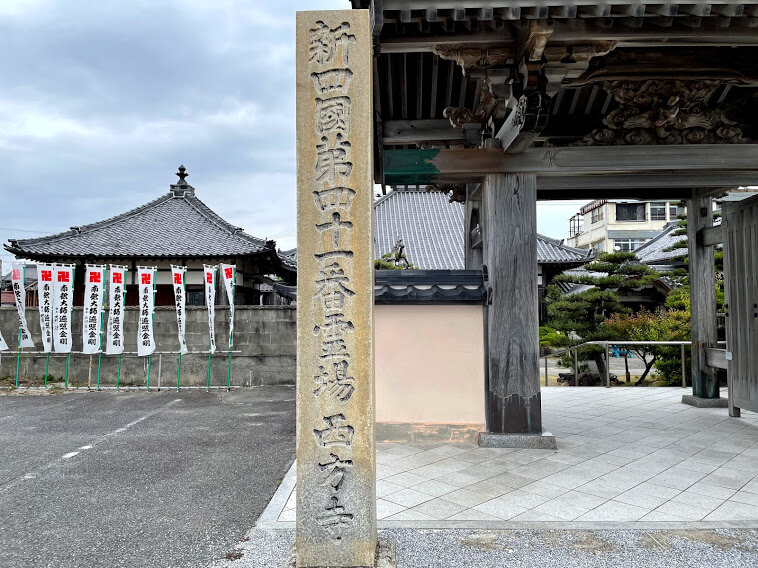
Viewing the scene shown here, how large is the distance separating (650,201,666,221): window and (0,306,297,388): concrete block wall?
138 ft

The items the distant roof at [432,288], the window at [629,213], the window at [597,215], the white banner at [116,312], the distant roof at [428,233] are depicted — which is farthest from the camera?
the window at [597,215]

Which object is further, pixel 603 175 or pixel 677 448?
pixel 603 175

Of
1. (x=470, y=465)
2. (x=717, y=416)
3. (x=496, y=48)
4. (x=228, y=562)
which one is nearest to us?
(x=228, y=562)

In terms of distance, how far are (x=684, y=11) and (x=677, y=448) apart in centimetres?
452

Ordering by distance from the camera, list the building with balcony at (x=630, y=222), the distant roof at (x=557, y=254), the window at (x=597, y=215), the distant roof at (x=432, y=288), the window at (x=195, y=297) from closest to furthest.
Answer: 1. the distant roof at (x=432, y=288)
2. the window at (x=195, y=297)
3. the distant roof at (x=557, y=254)
4. the building with balcony at (x=630, y=222)
5. the window at (x=597, y=215)

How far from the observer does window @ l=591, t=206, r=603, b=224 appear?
4647 cm

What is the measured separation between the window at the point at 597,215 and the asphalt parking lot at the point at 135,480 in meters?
43.6

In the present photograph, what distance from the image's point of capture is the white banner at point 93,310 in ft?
40.6

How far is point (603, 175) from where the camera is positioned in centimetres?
659

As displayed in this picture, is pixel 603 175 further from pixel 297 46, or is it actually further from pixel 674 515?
pixel 297 46

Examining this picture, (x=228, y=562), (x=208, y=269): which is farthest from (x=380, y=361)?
(x=208, y=269)

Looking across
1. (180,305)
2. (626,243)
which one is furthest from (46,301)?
(626,243)

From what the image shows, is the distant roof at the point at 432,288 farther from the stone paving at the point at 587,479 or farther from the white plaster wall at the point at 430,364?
the stone paving at the point at 587,479

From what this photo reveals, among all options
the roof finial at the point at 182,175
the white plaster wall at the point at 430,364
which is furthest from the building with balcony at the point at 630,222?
the white plaster wall at the point at 430,364
